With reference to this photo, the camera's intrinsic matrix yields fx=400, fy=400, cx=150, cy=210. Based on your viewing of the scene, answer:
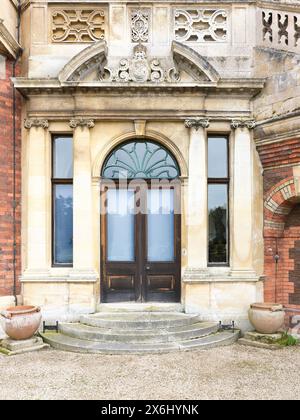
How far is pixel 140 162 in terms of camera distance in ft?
26.3

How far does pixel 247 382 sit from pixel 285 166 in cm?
400

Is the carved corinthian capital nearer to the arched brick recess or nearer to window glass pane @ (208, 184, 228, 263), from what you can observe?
window glass pane @ (208, 184, 228, 263)

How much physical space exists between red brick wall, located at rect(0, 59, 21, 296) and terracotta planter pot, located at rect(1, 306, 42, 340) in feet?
3.42

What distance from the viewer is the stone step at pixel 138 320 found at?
6953 millimetres

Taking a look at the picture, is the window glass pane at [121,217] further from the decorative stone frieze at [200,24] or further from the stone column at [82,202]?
the decorative stone frieze at [200,24]

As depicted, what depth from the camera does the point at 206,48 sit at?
7.84 metres

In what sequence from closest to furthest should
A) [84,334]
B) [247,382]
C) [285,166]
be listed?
[247,382] → [84,334] → [285,166]

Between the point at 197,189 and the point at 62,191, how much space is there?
2684mm

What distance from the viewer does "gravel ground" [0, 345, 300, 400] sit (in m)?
4.87

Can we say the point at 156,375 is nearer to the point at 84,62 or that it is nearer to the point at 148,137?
the point at 148,137

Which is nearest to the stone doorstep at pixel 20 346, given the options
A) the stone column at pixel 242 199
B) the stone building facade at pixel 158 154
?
the stone building facade at pixel 158 154

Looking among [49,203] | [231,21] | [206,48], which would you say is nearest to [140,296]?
[49,203]

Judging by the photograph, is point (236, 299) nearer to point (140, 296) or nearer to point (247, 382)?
point (140, 296)

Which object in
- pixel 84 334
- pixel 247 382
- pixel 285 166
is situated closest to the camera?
pixel 247 382
